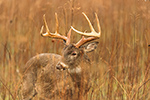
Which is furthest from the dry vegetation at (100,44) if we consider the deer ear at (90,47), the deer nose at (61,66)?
the deer nose at (61,66)

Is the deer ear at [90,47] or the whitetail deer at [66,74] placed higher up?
the deer ear at [90,47]

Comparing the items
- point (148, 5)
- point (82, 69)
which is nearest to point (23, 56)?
point (82, 69)

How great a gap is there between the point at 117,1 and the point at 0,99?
4824mm

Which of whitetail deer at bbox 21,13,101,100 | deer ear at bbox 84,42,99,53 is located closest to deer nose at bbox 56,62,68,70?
whitetail deer at bbox 21,13,101,100

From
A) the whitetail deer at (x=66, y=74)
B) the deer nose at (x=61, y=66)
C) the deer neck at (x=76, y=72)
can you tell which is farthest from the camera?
the deer neck at (x=76, y=72)

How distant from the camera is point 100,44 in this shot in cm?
514

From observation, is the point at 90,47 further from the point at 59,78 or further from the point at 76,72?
the point at 59,78

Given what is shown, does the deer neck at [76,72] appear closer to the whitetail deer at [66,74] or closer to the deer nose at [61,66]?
the whitetail deer at [66,74]

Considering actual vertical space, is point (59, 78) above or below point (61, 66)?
below

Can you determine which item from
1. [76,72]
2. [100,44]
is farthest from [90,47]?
[100,44]

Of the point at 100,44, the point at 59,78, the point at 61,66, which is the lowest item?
the point at 59,78

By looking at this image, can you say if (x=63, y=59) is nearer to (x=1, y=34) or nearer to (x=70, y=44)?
(x=70, y=44)

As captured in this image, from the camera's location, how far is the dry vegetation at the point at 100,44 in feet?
12.1

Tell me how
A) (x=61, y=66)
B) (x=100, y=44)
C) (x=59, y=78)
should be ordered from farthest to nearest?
(x=100, y=44)
(x=59, y=78)
(x=61, y=66)
